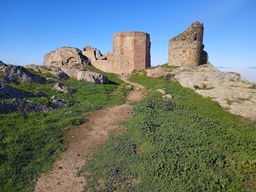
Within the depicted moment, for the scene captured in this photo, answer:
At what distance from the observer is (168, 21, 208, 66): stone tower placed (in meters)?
28.0

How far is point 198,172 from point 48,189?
457 cm

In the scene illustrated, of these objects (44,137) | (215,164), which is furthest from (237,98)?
(44,137)

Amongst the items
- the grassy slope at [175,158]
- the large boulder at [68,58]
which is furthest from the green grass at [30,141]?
the large boulder at [68,58]

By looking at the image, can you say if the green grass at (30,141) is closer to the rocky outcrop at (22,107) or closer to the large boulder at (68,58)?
the rocky outcrop at (22,107)

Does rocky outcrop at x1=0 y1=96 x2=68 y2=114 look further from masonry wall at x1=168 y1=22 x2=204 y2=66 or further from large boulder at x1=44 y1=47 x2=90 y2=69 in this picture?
large boulder at x1=44 y1=47 x2=90 y2=69

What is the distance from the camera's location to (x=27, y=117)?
1132 cm

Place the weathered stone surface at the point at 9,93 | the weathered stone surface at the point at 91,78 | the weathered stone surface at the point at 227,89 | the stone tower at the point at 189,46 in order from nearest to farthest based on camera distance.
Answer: the weathered stone surface at the point at 9,93 < the weathered stone surface at the point at 227,89 < the weathered stone surface at the point at 91,78 < the stone tower at the point at 189,46

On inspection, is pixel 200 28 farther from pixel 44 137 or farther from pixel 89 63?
pixel 44 137

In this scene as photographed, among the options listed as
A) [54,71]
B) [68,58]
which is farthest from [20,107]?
[68,58]

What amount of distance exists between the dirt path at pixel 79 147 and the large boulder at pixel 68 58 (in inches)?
889

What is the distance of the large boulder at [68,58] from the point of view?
116 feet

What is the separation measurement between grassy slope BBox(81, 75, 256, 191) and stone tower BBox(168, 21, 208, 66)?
18300 mm

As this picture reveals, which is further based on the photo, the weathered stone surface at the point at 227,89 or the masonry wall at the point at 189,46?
the masonry wall at the point at 189,46

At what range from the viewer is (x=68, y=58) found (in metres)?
35.8
